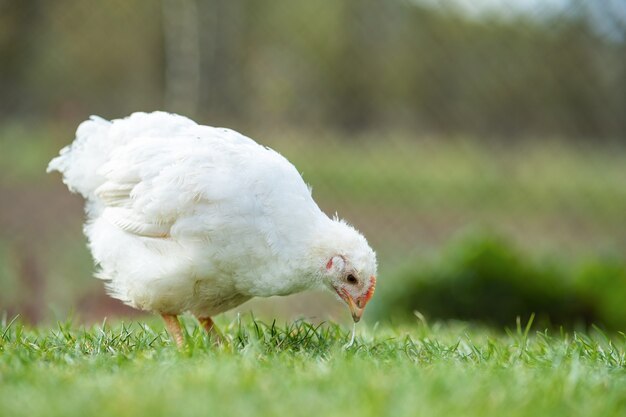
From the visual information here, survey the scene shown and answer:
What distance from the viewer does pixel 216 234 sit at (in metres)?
3.89

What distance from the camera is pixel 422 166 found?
9039 millimetres

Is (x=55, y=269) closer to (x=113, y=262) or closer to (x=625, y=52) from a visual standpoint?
(x=113, y=262)

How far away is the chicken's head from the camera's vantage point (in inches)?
155

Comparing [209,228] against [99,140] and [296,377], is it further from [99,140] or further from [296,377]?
[99,140]

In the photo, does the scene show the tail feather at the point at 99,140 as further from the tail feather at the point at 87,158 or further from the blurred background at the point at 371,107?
the blurred background at the point at 371,107

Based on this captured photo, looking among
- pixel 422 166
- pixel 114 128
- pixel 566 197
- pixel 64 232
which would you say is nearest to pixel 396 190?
pixel 422 166

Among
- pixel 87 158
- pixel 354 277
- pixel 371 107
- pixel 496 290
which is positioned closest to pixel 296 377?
pixel 354 277

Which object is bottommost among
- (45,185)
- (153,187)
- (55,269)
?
(55,269)

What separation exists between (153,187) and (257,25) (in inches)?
189

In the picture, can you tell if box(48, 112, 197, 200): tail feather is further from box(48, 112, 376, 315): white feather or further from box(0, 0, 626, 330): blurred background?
box(0, 0, 626, 330): blurred background

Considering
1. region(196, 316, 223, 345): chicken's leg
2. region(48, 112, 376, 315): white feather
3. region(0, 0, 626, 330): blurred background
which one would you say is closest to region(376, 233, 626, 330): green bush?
region(0, 0, 626, 330): blurred background

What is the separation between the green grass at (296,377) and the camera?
8.41 feet

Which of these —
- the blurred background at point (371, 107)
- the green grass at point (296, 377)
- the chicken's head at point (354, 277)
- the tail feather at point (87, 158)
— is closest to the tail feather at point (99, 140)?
the tail feather at point (87, 158)

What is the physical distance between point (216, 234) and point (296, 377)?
3.59ft
